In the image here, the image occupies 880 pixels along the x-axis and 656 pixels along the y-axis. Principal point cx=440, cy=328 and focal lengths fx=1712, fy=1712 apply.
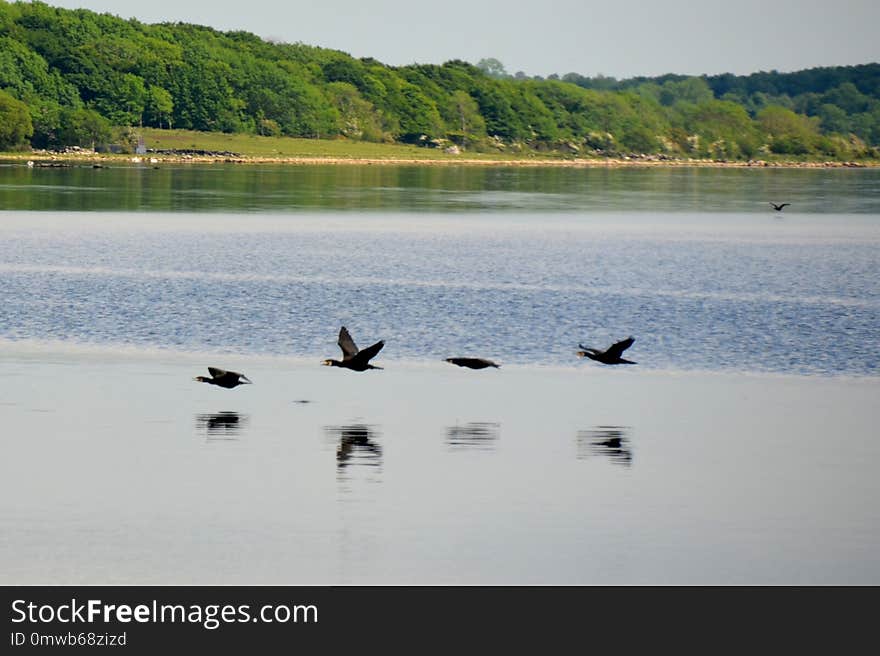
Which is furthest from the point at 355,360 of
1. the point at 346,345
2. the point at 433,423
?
the point at 433,423

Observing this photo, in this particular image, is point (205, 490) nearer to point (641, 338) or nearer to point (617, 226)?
point (641, 338)

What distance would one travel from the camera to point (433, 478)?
22.8 meters

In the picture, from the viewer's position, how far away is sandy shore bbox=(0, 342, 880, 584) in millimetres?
18906

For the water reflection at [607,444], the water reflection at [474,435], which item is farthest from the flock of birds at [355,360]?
the water reflection at [607,444]

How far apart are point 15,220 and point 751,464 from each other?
204 feet

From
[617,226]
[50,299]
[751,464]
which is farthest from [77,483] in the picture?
[617,226]

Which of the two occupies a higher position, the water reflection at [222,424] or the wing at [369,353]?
the wing at [369,353]

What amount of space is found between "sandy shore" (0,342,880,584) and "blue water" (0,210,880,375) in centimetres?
478

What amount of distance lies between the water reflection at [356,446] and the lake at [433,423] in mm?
71

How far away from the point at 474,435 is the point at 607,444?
6.68 feet

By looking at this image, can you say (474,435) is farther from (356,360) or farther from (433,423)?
(356,360)

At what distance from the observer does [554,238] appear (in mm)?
77812

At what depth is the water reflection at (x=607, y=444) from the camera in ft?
80.3

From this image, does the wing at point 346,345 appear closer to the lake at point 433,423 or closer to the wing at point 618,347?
the lake at point 433,423
